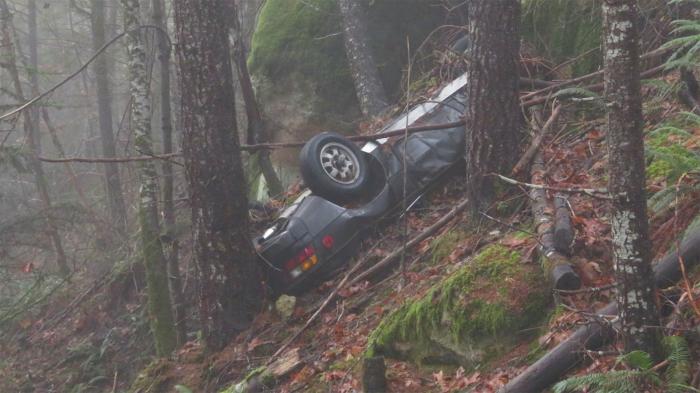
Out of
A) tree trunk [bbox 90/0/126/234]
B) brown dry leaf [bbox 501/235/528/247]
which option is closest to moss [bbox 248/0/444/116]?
tree trunk [bbox 90/0/126/234]

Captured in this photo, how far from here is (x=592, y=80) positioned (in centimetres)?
942

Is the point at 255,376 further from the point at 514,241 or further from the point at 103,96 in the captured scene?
the point at 103,96

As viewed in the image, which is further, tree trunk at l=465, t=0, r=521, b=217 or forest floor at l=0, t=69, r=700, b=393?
tree trunk at l=465, t=0, r=521, b=217

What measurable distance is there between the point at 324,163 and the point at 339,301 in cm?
182

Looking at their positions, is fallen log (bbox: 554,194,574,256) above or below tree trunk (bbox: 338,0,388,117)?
below

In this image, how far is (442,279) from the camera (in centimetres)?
713

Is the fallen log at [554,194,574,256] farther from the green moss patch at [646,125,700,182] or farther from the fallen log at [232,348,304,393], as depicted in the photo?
the fallen log at [232,348,304,393]

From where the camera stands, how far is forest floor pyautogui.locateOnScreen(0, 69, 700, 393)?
544 centimetres

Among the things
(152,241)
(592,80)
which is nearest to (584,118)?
(592,80)

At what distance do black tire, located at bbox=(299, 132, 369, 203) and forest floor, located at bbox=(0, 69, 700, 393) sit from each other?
0.63 metres

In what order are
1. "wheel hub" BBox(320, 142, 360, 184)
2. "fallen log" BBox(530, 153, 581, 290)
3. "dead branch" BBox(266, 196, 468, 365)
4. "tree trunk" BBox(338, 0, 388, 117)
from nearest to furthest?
"fallen log" BBox(530, 153, 581, 290) → "dead branch" BBox(266, 196, 468, 365) → "wheel hub" BBox(320, 142, 360, 184) → "tree trunk" BBox(338, 0, 388, 117)

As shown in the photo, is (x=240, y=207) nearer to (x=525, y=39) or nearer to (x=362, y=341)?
(x=362, y=341)

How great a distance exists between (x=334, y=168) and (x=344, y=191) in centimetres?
32

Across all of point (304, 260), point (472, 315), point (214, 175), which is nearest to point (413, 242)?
point (304, 260)
